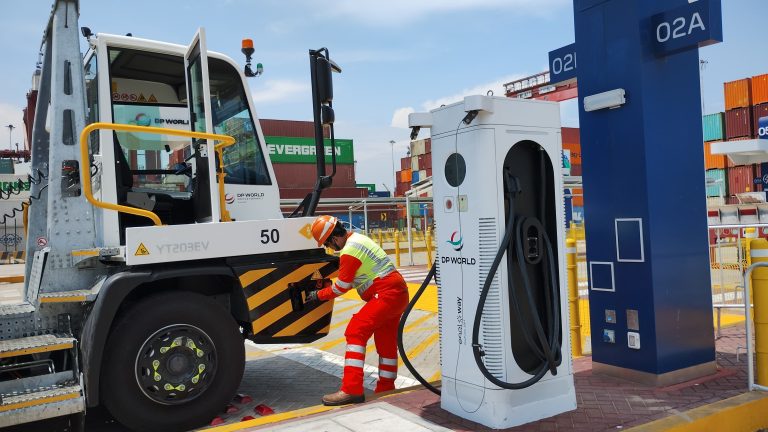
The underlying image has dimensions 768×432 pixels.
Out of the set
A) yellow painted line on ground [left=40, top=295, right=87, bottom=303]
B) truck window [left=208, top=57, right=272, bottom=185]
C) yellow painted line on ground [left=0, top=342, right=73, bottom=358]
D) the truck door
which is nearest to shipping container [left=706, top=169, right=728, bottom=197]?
truck window [left=208, top=57, right=272, bottom=185]

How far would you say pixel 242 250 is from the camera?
5133 millimetres

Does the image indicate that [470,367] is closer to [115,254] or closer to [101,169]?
[115,254]

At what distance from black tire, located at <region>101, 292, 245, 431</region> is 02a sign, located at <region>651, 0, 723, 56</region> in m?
4.16

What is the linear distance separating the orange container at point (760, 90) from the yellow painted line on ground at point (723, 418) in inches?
1396

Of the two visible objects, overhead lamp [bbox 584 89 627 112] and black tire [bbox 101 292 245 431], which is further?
overhead lamp [bbox 584 89 627 112]

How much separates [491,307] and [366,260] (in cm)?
150

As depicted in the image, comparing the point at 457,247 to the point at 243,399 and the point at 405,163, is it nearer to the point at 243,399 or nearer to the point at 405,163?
the point at 243,399

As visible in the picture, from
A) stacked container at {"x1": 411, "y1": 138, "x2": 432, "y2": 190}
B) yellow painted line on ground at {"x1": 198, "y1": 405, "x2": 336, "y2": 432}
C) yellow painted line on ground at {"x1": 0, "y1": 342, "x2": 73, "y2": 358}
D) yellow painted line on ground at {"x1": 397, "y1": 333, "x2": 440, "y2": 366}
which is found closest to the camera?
yellow painted line on ground at {"x1": 198, "y1": 405, "x2": 336, "y2": 432}

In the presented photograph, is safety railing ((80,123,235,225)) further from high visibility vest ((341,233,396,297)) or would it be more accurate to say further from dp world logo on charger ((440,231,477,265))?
dp world logo on charger ((440,231,477,265))

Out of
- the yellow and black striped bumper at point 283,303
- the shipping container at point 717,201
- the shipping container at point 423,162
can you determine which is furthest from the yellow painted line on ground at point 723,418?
the shipping container at point 423,162

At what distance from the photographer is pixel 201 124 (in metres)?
5.30

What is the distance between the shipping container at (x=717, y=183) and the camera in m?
34.8

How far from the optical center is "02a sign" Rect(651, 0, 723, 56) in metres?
4.53

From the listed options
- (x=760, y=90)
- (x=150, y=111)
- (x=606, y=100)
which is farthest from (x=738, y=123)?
(x=150, y=111)
